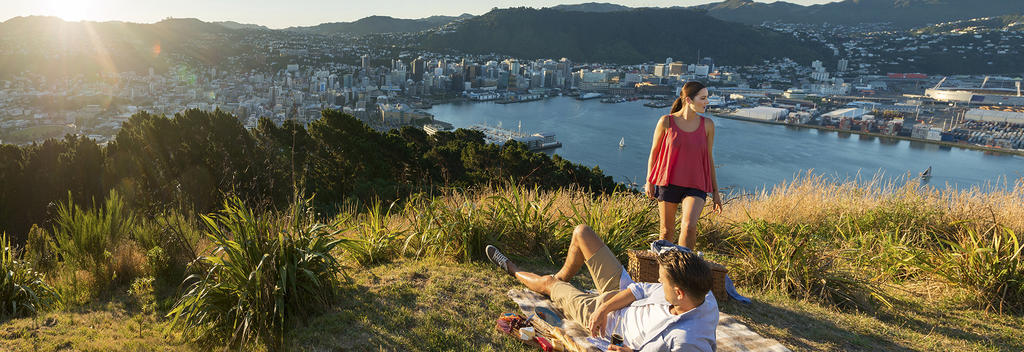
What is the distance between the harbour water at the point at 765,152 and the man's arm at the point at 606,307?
64.2 ft

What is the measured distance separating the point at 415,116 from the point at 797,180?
42.1m

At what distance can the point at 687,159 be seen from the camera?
8.18ft

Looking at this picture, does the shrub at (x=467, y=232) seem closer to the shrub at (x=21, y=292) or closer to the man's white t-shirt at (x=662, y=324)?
the man's white t-shirt at (x=662, y=324)

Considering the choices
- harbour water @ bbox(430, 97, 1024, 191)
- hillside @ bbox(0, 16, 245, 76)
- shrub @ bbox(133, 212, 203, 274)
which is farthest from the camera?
hillside @ bbox(0, 16, 245, 76)

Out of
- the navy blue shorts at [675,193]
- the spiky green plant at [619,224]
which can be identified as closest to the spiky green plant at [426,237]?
the spiky green plant at [619,224]

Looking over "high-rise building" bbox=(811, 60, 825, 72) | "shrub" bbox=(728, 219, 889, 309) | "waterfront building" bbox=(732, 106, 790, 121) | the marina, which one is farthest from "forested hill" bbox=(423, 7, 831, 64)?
"shrub" bbox=(728, 219, 889, 309)

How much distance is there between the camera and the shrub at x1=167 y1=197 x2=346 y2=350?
189cm

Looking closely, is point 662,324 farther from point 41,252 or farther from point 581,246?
point 41,252

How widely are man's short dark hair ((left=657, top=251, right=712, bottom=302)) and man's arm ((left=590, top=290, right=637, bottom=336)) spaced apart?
0.32 metres

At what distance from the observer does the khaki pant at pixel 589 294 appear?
2059 millimetres

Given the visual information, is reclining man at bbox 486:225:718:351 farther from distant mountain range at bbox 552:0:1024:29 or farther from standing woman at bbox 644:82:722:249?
distant mountain range at bbox 552:0:1024:29

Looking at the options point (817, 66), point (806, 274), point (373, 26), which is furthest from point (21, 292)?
point (373, 26)

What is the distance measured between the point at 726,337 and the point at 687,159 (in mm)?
864

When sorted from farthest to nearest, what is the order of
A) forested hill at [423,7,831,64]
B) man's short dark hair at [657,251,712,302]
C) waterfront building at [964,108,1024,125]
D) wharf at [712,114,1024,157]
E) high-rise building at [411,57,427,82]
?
forested hill at [423,7,831,64] < high-rise building at [411,57,427,82] < waterfront building at [964,108,1024,125] < wharf at [712,114,1024,157] < man's short dark hair at [657,251,712,302]
